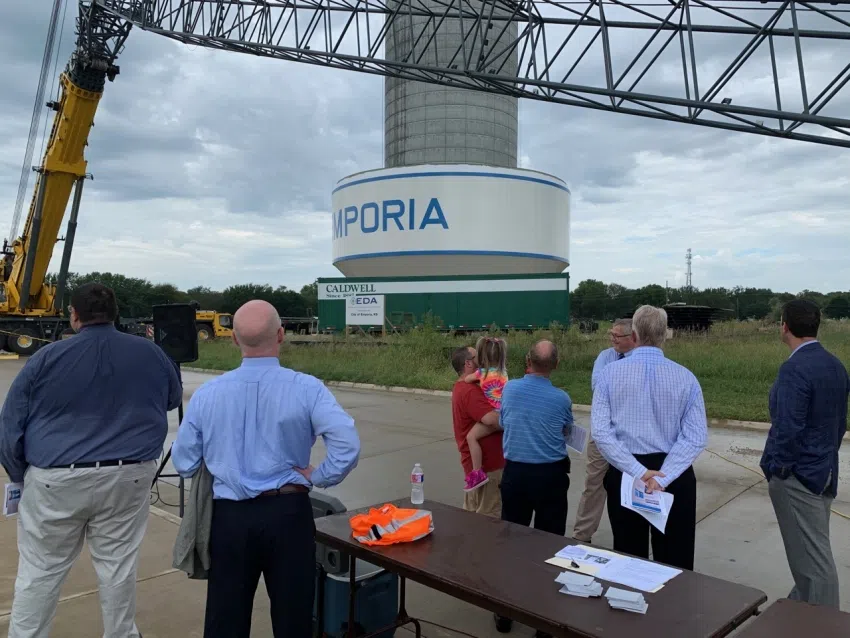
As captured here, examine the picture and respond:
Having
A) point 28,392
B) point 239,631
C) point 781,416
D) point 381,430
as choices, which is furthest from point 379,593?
point 381,430

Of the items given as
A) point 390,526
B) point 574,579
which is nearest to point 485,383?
point 390,526

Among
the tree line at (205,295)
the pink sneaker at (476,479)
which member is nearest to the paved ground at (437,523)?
the pink sneaker at (476,479)

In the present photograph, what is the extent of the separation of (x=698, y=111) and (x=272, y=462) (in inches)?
401

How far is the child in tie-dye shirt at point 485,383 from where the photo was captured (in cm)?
464

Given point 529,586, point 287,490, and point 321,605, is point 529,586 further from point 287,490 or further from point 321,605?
point 321,605

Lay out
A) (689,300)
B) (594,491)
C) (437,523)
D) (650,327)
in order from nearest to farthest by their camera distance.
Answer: (437,523)
(650,327)
(594,491)
(689,300)

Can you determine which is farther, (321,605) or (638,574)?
(321,605)

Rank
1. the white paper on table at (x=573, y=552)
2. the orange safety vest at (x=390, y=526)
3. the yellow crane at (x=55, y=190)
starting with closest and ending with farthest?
the white paper on table at (x=573, y=552) < the orange safety vest at (x=390, y=526) < the yellow crane at (x=55, y=190)

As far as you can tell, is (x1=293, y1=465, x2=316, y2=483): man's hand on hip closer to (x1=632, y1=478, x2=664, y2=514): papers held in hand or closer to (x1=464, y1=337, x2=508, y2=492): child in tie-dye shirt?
(x1=632, y1=478, x2=664, y2=514): papers held in hand

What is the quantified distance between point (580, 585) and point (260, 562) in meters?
1.30

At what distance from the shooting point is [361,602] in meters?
3.43

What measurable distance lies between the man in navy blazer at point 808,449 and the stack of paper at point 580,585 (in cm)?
163

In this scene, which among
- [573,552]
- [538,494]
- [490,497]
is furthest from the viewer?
[490,497]

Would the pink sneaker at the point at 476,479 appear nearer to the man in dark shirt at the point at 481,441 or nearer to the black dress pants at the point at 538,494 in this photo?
the man in dark shirt at the point at 481,441
